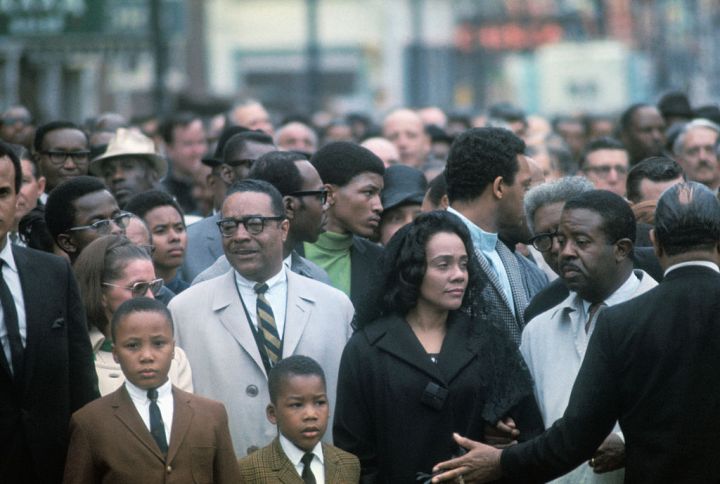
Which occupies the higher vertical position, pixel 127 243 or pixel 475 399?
pixel 127 243

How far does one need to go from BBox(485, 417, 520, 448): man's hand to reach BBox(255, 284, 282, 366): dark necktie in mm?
1200

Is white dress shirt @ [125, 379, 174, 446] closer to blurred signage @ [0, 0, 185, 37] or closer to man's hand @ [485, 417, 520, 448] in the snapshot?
man's hand @ [485, 417, 520, 448]

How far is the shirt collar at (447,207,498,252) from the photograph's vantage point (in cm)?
802

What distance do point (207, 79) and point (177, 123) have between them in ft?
135

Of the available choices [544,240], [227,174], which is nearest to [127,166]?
[227,174]

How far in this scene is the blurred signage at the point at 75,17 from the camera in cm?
1967

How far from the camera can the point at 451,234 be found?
743 cm

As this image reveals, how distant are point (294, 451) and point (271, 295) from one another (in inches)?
44.6

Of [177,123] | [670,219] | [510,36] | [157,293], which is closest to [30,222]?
[157,293]

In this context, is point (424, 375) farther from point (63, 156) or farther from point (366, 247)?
point (63, 156)

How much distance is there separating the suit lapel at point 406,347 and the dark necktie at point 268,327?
0.78 meters

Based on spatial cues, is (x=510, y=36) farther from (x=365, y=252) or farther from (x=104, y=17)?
(x=365, y=252)

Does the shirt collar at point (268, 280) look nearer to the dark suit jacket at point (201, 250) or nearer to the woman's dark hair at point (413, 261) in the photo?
the woman's dark hair at point (413, 261)

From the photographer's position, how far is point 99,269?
7.92 meters
